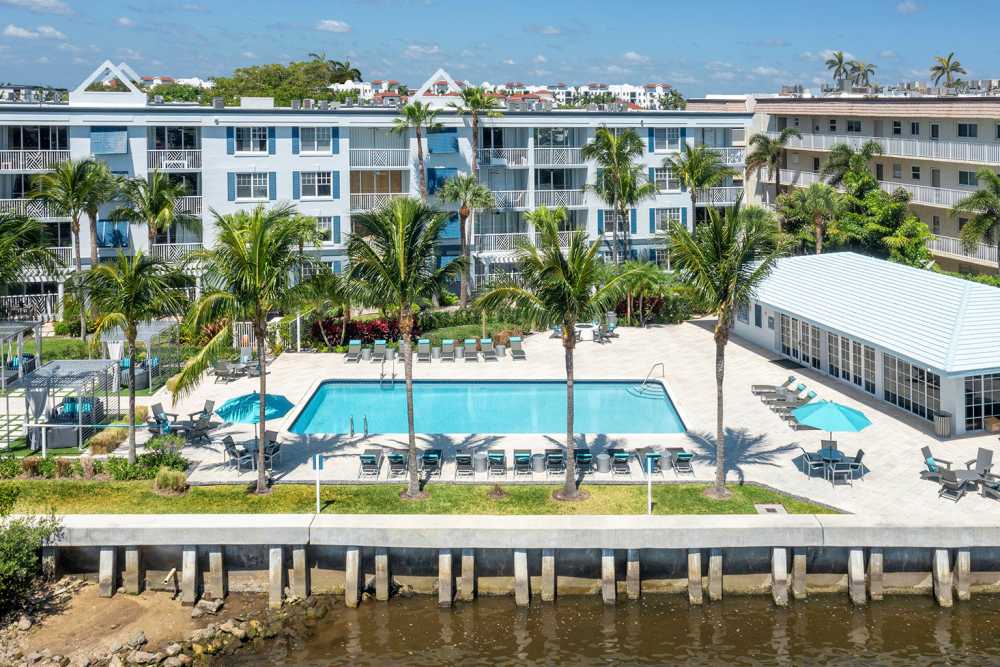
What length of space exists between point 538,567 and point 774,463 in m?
8.32

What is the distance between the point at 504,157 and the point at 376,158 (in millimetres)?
6940

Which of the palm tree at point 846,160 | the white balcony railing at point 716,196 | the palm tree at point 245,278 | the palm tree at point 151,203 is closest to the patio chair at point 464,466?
the palm tree at point 245,278

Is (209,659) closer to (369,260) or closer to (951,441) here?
(369,260)

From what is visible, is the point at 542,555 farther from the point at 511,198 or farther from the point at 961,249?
the point at 961,249

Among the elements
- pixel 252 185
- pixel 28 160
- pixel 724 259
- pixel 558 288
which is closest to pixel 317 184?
pixel 252 185

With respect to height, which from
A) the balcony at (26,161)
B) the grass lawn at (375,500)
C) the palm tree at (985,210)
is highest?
the balcony at (26,161)

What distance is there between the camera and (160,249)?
5412cm

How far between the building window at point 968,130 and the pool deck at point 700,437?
763 inches

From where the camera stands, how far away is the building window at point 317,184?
56.2m

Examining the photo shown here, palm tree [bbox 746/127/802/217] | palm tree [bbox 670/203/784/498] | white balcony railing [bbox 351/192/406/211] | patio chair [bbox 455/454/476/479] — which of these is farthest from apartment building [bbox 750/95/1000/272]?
patio chair [bbox 455/454/476/479]

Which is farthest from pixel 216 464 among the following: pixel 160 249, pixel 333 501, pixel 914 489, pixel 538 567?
pixel 160 249

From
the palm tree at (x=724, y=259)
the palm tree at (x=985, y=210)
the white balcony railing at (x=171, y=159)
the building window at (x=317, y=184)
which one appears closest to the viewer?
the palm tree at (x=724, y=259)

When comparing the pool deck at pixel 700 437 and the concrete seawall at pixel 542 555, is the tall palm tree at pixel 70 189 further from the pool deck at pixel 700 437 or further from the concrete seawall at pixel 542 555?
the concrete seawall at pixel 542 555

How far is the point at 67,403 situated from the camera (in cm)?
3484
